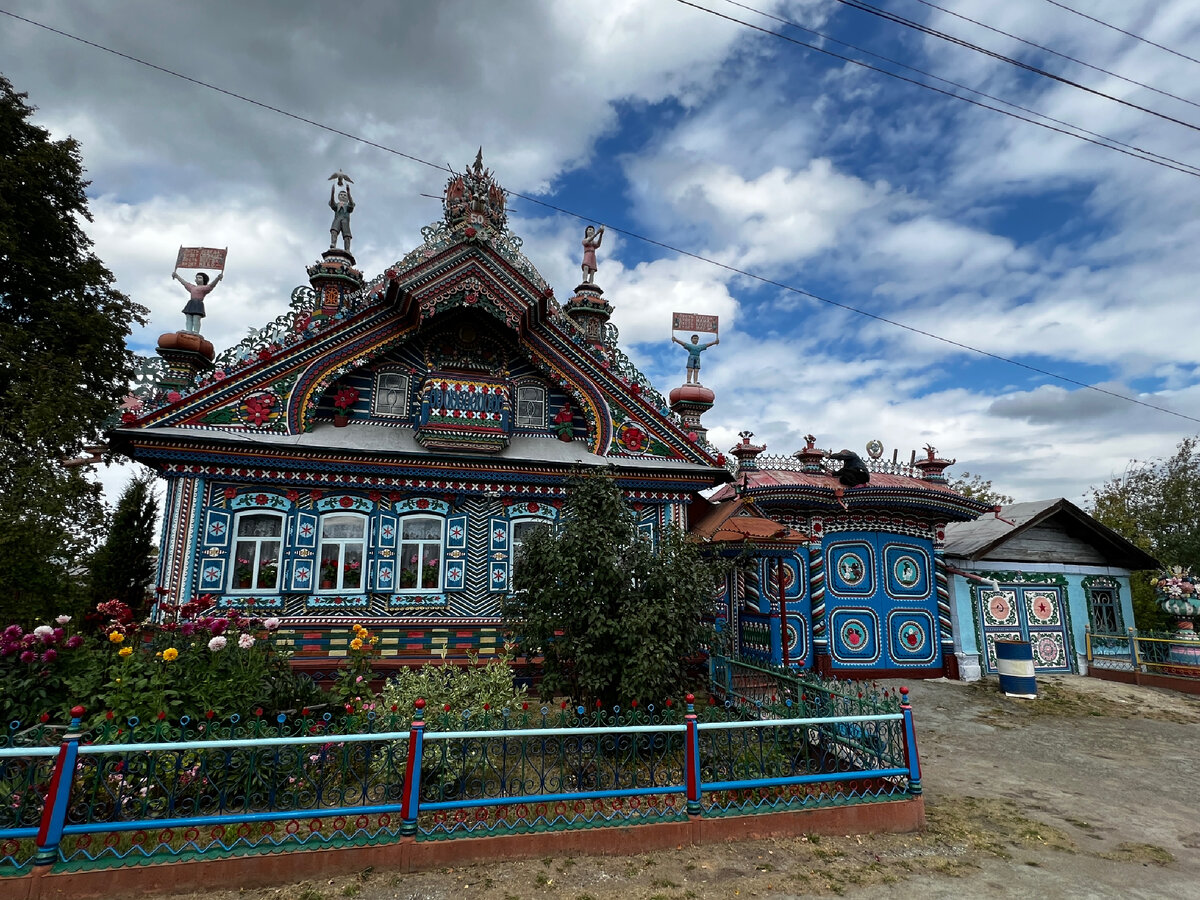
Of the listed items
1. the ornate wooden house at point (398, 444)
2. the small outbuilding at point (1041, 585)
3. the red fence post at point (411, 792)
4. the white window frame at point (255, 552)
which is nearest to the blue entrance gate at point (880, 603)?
the small outbuilding at point (1041, 585)

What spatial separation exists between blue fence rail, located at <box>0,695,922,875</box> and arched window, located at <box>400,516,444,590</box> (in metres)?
5.22

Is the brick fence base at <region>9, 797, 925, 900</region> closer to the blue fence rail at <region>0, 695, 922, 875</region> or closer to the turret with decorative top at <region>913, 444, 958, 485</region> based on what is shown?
the blue fence rail at <region>0, 695, 922, 875</region>

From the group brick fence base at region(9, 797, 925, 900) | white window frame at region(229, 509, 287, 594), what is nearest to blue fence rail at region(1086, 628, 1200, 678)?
brick fence base at region(9, 797, 925, 900)

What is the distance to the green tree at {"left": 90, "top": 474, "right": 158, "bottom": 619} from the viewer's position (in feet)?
41.9

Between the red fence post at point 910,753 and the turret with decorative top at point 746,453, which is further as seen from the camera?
the turret with decorative top at point 746,453

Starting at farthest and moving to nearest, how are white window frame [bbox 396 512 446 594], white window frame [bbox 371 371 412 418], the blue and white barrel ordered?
the blue and white barrel, white window frame [bbox 371 371 412 418], white window frame [bbox 396 512 446 594]

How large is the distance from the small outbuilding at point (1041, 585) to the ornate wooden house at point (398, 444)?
26.3 feet

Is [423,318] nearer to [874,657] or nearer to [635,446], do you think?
[635,446]

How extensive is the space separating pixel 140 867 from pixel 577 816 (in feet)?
11.7

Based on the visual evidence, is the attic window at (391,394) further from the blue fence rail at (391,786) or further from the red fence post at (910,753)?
the red fence post at (910,753)

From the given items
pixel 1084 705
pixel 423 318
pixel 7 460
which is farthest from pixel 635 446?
pixel 7 460

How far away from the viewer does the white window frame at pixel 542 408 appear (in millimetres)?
13531

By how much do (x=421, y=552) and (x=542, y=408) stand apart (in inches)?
165

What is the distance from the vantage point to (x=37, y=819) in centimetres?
521
